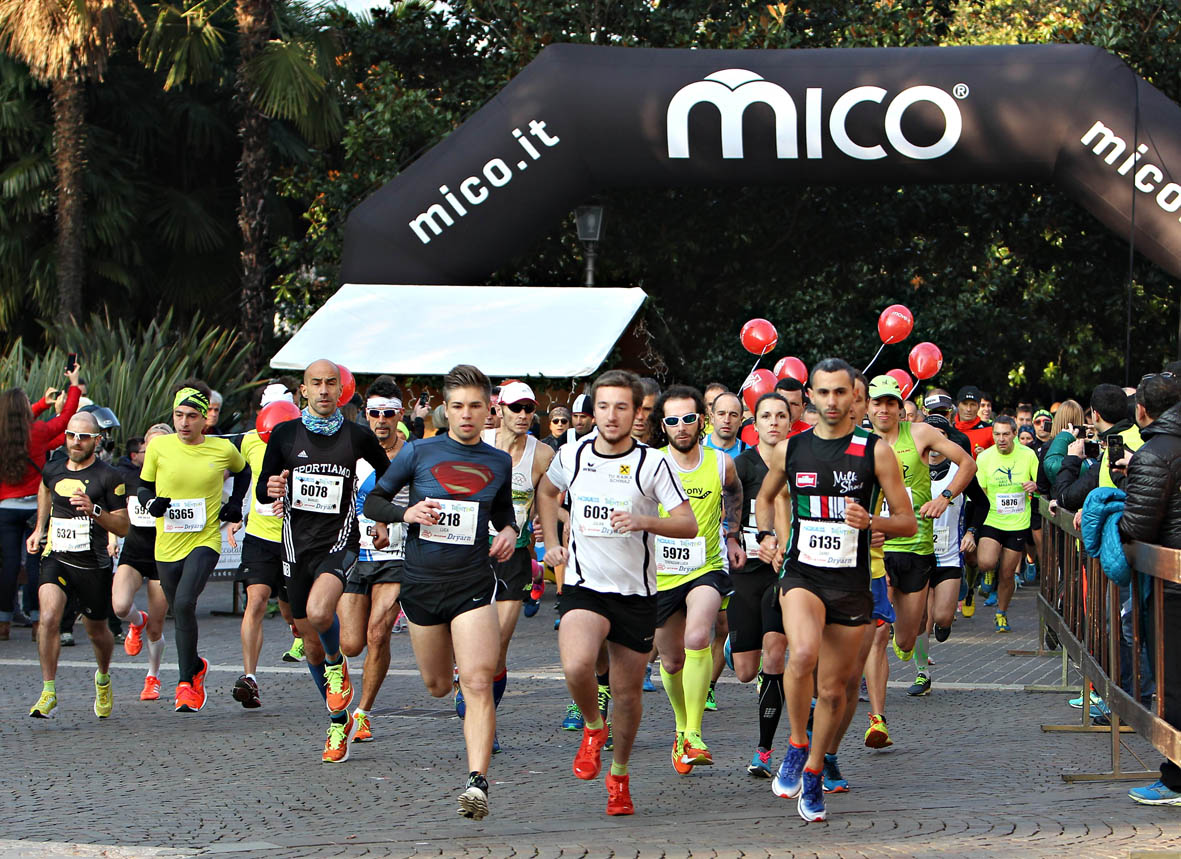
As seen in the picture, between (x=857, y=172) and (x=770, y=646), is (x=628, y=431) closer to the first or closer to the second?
(x=770, y=646)

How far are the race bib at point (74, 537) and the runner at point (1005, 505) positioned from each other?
25.1 feet

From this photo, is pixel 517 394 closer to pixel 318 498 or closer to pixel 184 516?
pixel 318 498

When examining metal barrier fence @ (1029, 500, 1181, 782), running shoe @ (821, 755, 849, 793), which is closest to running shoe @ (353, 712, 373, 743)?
running shoe @ (821, 755, 849, 793)

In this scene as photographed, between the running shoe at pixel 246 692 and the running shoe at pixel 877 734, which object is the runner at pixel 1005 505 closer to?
the running shoe at pixel 877 734

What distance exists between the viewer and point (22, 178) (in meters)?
23.4

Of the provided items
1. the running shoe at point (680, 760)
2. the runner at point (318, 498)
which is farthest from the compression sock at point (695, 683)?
the runner at point (318, 498)

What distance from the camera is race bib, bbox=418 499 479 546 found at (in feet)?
24.0

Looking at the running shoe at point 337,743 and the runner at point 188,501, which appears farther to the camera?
the runner at point 188,501

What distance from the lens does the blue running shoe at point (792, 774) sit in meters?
7.12

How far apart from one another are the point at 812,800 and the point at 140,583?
5.75m

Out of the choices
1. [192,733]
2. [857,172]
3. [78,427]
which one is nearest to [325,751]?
[192,733]

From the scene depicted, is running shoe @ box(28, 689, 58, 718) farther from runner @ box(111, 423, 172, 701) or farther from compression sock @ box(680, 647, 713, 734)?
compression sock @ box(680, 647, 713, 734)

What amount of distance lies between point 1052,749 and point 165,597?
5597 mm

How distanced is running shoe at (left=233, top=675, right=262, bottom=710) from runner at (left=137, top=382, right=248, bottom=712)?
1.16 feet
